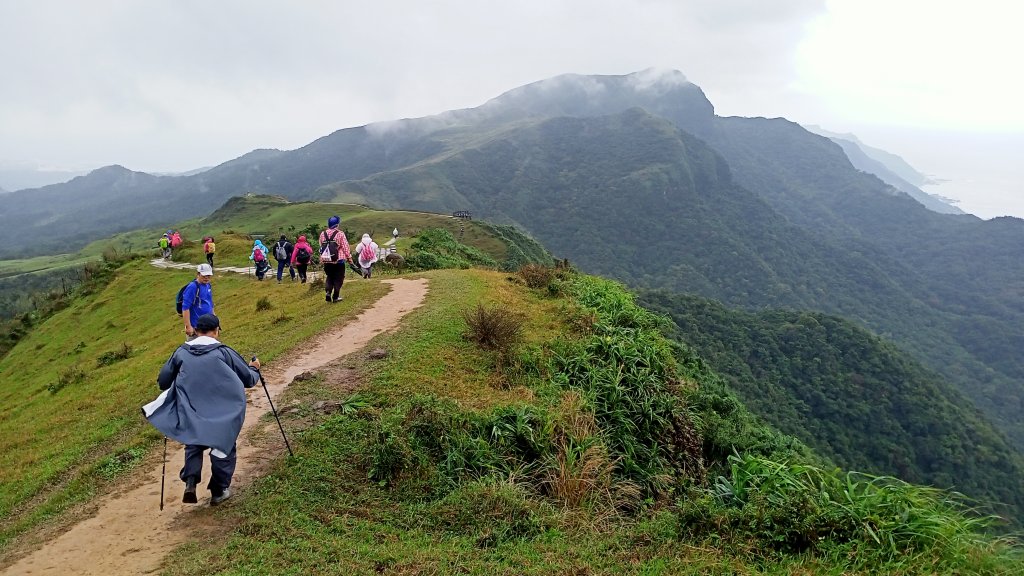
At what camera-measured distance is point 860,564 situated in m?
4.09

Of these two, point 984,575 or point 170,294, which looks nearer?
point 984,575

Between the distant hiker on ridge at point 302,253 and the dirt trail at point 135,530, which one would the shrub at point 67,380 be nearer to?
the distant hiker on ridge at point 302,253

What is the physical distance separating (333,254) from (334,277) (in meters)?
0.95

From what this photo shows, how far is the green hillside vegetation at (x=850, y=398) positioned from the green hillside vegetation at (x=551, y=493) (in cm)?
3441

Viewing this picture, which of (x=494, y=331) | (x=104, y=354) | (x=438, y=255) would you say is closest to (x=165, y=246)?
(x=438, y=255)

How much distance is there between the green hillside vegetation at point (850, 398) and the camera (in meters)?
43.0

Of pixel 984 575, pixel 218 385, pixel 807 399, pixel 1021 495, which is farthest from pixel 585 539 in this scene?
pixel 1021 495

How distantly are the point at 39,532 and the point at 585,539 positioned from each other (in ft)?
19.1

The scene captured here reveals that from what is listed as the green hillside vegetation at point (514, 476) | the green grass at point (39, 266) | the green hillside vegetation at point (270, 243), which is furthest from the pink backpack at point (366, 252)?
the green grass at point (39, 266)

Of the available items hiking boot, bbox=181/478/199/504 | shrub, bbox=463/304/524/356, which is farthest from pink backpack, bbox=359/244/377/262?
hiking boot, bbox=181/478/199/504

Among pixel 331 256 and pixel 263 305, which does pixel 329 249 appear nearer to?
pixel 331 256

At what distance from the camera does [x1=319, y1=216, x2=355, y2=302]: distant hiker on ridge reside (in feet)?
44.5

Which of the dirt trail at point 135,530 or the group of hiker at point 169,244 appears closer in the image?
the dirt trail at point 135,530

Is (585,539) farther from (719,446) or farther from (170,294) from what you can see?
(170,294)
